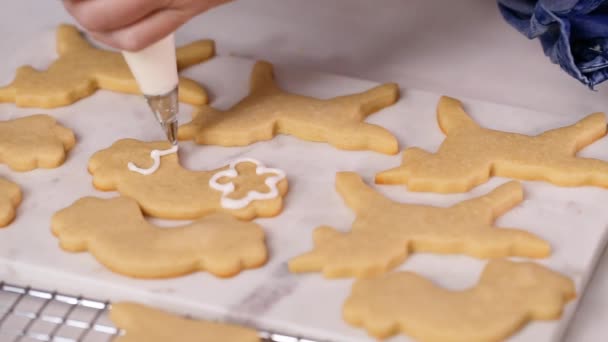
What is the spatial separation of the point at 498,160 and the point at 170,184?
1.25ft

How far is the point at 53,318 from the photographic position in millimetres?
953

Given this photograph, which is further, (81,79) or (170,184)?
(81,79)

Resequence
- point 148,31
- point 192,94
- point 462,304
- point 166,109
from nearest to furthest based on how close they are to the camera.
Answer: point 462,304 → point 148,31 → point 166,109 → point 192,94

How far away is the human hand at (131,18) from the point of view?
986 mm

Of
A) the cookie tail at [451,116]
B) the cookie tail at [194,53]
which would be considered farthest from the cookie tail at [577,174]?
the cookie tail at [194,53]

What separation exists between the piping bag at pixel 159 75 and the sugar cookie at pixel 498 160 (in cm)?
26

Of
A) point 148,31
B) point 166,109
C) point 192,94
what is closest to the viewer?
point 148,31

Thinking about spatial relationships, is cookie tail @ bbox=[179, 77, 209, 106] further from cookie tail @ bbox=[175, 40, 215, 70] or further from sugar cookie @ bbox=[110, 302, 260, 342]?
sugar cookie @ bbox=[110, 302, 260, 342]

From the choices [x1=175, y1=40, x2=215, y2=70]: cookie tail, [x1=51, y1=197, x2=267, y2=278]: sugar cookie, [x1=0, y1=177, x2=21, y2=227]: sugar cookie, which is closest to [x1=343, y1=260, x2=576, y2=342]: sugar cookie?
[x1=51, y1=197, x2=267, y2=278]: sugar cookie

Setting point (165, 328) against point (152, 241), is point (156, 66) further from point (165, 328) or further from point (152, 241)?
point (165, 328)

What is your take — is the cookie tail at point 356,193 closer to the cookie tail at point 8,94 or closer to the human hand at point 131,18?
the human hand at point 131,18

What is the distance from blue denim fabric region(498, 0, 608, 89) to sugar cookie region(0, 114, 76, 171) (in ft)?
2.09

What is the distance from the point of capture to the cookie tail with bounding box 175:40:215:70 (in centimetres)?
134

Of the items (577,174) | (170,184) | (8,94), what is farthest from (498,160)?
(8,94)
